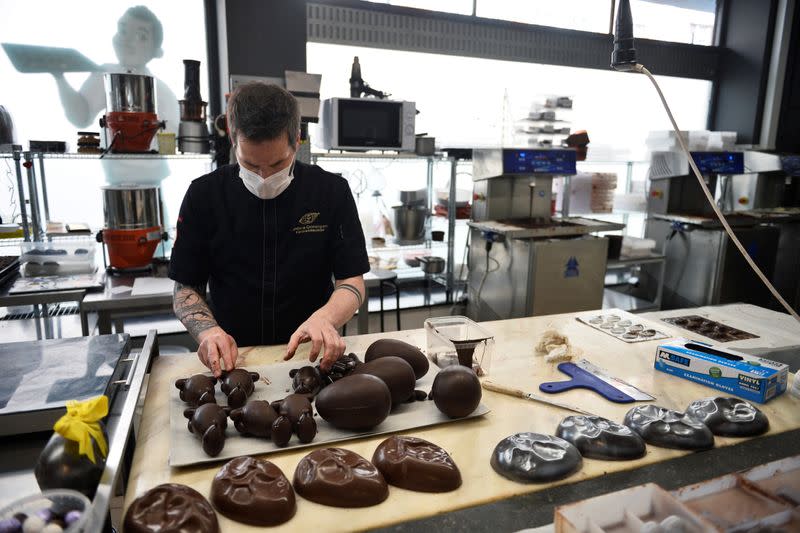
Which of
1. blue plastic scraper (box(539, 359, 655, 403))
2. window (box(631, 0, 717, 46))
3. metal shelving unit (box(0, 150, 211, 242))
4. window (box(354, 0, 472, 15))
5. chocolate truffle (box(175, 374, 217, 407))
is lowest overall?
blue plastic scraper (box(539, 359, 655, 403))

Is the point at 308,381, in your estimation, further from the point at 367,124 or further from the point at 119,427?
the point at 367,124

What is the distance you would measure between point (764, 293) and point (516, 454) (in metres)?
4.58

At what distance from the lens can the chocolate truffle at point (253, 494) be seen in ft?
2.64

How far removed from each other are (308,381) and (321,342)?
0.16 meters

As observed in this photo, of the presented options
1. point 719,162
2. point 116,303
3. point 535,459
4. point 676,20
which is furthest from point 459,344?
point 676,20

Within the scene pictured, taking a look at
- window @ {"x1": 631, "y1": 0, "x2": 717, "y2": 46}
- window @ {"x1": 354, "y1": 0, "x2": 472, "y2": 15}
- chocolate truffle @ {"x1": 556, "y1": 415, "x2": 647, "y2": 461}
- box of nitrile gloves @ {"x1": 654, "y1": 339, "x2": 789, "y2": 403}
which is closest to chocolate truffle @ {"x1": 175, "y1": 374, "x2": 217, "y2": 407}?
chocolate truffle @ {"x1": 556, "y1": 415, "x2": 647, "y2": 461}

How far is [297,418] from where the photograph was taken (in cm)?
100

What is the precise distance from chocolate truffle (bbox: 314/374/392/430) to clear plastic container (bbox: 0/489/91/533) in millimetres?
432

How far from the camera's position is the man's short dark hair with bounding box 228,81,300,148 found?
1365 millimetres

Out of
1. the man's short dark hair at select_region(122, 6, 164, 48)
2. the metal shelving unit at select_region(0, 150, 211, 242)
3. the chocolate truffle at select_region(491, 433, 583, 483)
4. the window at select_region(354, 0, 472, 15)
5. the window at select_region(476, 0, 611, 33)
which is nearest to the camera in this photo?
the chocolate truffle at select_region(491, 433, 583, 483)

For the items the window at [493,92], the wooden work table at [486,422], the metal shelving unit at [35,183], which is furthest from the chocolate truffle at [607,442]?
the window at [493,92]

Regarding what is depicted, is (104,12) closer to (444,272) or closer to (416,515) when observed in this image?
(444,272)

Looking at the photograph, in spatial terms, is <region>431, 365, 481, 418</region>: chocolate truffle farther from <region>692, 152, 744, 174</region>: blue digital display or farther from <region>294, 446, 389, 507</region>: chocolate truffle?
<region>692, 152, 744, 174</region>: blue digital display

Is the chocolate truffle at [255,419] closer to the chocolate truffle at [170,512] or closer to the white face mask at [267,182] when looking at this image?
the chocolate truffle at [170,512]
